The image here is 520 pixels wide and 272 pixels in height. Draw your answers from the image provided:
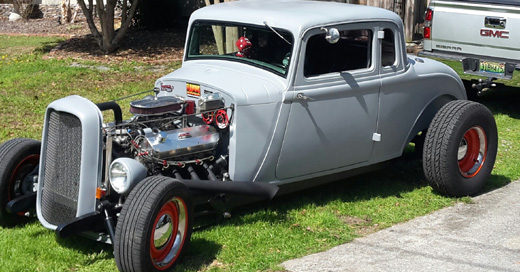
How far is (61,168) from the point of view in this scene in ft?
17.9

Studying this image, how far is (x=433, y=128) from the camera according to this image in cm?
680

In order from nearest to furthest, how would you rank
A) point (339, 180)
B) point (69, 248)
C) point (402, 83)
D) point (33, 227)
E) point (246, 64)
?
point (69, 248), point (33, 227), point (246, 64), point (402, 83), point (339, 180)

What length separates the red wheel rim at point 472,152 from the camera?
7.06 meters

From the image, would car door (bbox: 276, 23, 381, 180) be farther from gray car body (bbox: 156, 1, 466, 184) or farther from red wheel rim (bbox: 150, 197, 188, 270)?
red wheel rim (bbox: 150, 197, 188, 270)

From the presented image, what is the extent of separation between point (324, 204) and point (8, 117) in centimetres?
497

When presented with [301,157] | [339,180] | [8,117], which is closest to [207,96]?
[301,157]

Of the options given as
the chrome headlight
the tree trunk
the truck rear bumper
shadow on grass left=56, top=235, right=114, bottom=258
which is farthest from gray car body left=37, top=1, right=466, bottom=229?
the tree trunk

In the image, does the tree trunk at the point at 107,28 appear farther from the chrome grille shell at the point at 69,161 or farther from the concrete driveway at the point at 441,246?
the concrete driveway at the point at 441,246

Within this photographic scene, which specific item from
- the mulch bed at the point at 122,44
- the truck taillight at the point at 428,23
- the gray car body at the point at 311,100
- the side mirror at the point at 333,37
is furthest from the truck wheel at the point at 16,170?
the mulch bed at the point at 122,44

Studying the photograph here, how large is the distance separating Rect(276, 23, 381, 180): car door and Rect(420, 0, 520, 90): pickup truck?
383 centimetres

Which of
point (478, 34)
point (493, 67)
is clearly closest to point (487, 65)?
point (493, 67)

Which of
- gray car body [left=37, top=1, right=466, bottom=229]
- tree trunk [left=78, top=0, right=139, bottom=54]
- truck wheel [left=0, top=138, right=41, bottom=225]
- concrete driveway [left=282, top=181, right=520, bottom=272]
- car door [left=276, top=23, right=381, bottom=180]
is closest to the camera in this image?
concrete driveway [left=282, top=181, right=520, bottom=272]

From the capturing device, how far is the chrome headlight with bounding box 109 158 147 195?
5262 millimetres

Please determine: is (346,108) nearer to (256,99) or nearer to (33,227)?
(256,99)
